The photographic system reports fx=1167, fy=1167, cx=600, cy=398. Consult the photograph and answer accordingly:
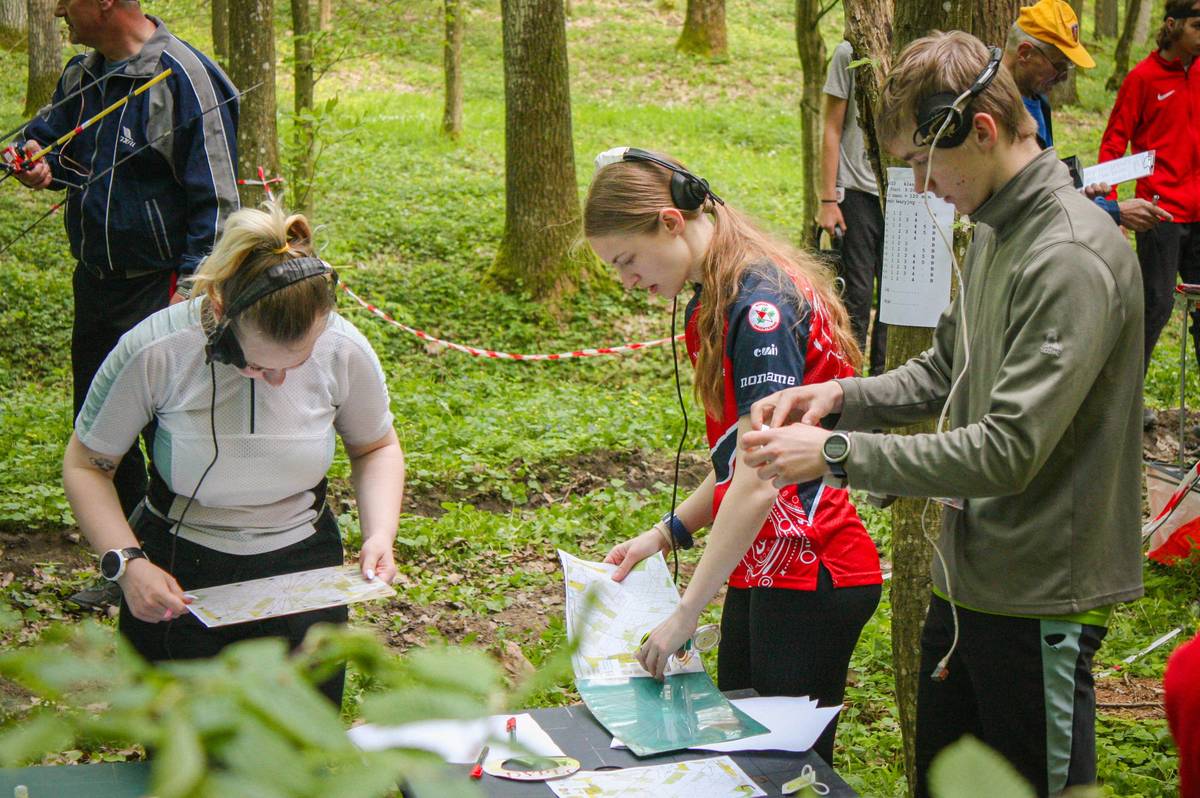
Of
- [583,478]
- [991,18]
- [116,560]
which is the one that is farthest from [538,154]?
[116,560]

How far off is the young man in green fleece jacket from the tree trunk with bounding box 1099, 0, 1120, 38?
27542mm

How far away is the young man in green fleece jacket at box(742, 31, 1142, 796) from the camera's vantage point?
198 cm

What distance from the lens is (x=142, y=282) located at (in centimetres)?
457

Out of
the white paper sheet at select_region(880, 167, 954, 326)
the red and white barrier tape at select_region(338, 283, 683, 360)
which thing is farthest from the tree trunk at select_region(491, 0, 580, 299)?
the white paper sheet at select_region(880, 167, 954, 326)

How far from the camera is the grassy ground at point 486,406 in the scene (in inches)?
182

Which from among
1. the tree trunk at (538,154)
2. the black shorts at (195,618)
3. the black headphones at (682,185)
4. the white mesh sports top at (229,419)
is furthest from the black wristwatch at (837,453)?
the tree trunk at (538,154)

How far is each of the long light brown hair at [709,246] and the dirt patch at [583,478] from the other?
3.67m

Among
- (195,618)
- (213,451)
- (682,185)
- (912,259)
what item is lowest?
(195,618)

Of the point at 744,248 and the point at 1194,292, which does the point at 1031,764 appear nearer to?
the point at 744,248

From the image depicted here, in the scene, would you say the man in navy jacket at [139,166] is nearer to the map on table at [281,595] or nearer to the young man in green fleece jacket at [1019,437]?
the map on table at [281,595]

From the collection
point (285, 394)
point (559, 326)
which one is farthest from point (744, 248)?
point (559, 326)

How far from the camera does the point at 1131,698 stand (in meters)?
4.13

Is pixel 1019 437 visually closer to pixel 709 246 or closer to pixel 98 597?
pixel 709 246

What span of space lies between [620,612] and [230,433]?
3.20 ft
